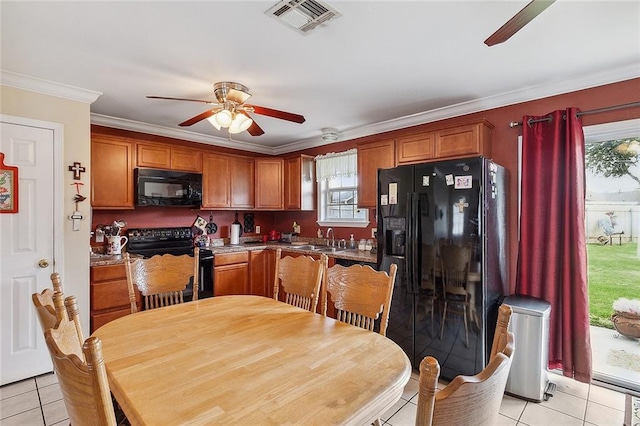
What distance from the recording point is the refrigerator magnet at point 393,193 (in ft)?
9.62

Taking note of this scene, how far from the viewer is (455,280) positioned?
2.53 metres

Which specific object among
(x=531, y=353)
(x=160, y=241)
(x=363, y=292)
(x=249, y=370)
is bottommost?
(x=531, y=353)

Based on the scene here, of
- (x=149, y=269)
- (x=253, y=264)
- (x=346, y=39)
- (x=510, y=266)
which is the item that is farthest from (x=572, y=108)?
(x=253, y=264)

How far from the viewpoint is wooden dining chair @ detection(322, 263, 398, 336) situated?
5.84ft

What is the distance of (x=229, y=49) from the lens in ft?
6.96

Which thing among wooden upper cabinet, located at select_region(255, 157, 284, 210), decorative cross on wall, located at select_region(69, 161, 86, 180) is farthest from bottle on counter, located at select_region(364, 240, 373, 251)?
decorative cross on wall, located at select_region(69, 161, 86, 180)

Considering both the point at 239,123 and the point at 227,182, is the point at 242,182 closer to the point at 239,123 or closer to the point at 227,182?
the point at 227,182

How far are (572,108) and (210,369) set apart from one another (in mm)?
3047

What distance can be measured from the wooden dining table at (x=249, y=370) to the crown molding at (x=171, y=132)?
2.75m

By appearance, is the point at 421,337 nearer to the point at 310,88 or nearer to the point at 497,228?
the point at 497,228

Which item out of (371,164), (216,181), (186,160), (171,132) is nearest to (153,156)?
(186,160)

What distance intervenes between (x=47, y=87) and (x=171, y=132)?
1.51 meters

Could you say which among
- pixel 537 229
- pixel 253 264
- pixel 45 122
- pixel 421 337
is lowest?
pixel 421 337

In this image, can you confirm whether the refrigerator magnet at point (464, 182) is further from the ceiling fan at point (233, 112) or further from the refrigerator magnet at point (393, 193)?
the ceiling fan at point (233, 112)
